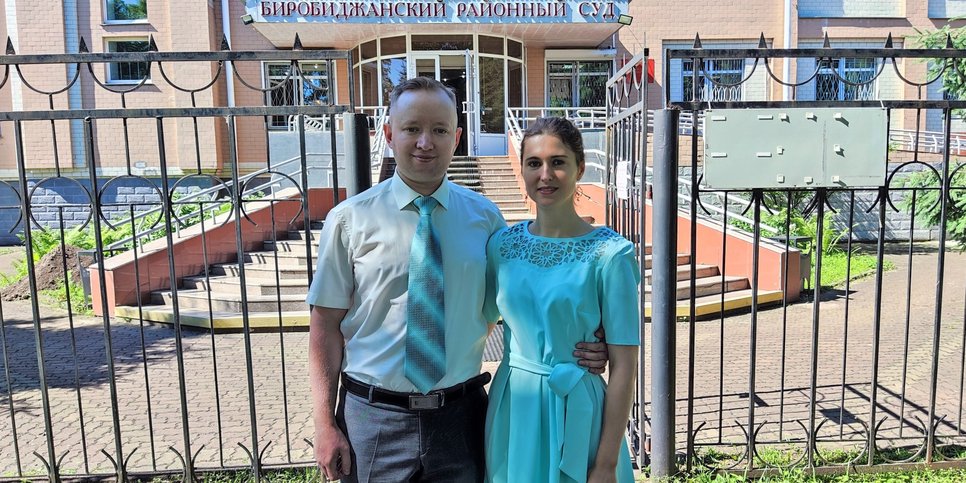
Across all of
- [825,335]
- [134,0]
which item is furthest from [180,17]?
[825,335]

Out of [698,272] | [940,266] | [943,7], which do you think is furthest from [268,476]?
[943,7]

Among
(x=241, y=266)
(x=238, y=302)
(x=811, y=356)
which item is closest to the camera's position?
(x=241, y=266)

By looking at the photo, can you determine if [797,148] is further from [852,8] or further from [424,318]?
[852,8]

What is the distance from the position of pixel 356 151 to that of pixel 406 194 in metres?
1.02

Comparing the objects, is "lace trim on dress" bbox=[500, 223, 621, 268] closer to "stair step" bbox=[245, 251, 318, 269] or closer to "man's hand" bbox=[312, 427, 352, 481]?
"man's hand" bbox=[312, 427, 352, 481]

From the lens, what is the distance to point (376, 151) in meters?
12.8

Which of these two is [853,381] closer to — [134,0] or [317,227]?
[317,227]

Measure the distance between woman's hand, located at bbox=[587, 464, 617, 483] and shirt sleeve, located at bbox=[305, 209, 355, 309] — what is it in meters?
0.97

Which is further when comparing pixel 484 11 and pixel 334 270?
pixel 484 11

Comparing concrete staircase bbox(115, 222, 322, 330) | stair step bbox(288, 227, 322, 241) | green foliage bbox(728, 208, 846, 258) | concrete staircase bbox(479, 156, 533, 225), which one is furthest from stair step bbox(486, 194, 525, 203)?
concrete staircase bbox(115, 222, 322, 330)

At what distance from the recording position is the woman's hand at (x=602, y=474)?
6.52ft

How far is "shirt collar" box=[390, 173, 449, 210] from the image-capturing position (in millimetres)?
2125

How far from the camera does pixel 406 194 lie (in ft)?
6.98

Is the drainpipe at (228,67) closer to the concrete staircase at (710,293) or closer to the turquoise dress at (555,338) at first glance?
the concrete staircase at (710,293)
